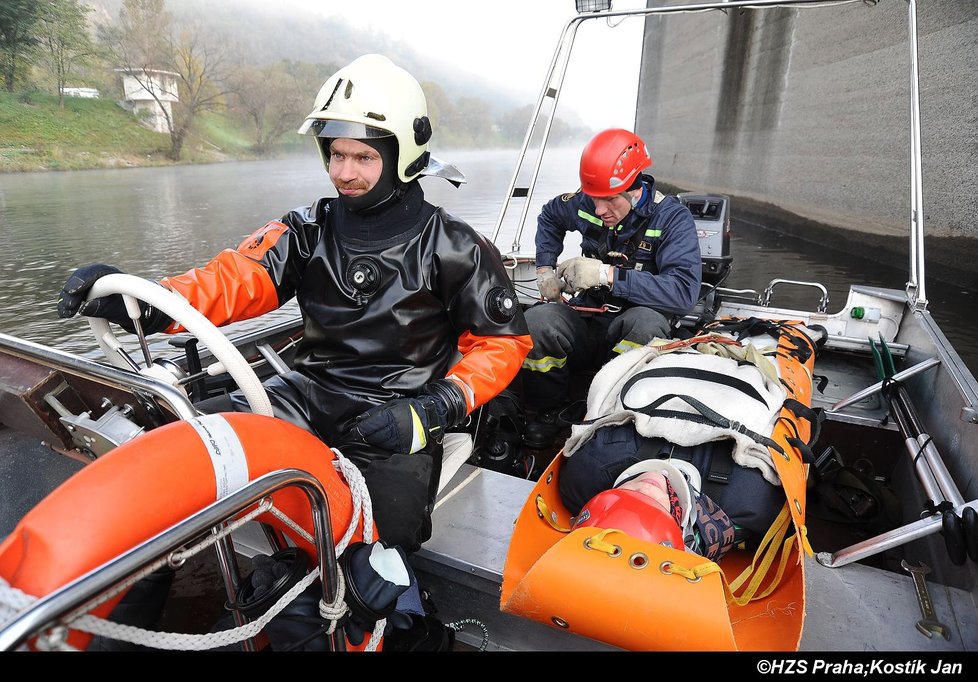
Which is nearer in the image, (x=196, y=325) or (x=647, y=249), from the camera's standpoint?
(x=196, y=325)

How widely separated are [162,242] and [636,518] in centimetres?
1093

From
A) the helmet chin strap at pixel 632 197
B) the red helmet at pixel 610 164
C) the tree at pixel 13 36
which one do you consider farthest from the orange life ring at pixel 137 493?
the tree at pixel 13 36

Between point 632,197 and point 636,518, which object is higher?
point 632,197

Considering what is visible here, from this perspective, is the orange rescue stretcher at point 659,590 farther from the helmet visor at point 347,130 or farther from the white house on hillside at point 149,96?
the white house on hillside at point 149,96

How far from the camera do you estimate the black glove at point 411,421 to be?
1336 mm

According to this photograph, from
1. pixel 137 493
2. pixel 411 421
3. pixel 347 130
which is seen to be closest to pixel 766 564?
pixel 411 421

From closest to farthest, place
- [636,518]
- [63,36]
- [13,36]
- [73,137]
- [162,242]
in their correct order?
[636,518]
[162,242]
[13,36]
[73,137]
[63,36]

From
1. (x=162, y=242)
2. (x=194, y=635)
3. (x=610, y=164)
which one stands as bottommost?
(x=162, y=242)

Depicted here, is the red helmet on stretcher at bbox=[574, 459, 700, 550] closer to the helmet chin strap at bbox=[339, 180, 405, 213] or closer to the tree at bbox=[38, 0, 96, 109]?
the helmet chin strap at bbox=[339, 180, 405, 213]

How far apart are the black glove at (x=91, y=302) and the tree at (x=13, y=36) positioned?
64.6ft

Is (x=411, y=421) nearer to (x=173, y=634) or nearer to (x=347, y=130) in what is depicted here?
(x=173, y=634)

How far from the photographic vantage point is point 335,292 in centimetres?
172

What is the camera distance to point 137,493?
2.66 feet

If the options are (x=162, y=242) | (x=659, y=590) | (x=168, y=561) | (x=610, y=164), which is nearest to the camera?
(x=168, y=561)
